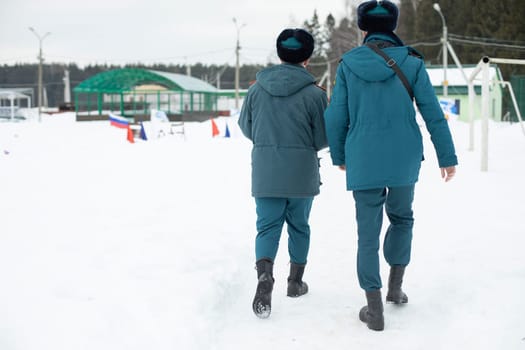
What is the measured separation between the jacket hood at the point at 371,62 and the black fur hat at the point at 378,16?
6.2 inches

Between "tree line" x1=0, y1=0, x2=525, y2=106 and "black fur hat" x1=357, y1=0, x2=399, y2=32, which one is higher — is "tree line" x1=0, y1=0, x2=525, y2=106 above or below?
above

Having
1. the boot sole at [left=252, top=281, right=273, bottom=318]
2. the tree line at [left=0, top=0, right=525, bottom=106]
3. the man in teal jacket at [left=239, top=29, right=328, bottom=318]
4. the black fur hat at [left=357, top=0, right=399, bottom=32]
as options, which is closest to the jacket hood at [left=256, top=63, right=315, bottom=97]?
the man in teal jacket at [left=239, top=29, right=328, bottom=318]

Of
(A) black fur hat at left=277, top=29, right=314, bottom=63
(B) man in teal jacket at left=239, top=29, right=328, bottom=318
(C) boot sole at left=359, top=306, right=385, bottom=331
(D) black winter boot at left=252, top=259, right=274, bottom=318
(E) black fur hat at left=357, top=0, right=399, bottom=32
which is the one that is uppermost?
(E) black fur hat at left=357, top=0, right=399, bottom=32

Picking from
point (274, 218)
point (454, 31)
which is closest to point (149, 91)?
point (454, 31)

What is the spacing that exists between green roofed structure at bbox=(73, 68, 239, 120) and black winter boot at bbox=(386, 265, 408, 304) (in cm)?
3843

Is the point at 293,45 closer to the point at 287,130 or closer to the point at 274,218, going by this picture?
the point at 287,130

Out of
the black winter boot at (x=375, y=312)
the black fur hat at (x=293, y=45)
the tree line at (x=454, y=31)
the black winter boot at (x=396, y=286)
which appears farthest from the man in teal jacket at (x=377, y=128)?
the tree line at (x=454, y=31)

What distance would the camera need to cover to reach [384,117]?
317 centimetres

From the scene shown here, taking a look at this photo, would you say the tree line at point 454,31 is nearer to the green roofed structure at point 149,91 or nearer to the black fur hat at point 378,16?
the green roofed structure at point 149,91

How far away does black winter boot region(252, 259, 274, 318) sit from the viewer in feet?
11.5

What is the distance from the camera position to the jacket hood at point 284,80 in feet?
11.8

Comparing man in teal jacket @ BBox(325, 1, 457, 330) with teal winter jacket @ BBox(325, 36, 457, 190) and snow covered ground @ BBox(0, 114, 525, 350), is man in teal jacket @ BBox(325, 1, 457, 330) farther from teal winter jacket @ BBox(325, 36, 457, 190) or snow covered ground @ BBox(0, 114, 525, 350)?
snow covered ground @ BBox(0, 114, 525, 350)

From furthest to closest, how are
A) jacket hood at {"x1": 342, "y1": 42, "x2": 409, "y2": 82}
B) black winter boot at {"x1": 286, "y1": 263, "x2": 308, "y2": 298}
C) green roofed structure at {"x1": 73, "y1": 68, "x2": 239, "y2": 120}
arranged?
green roofed structure at {"x1": 73, "y1": 68, "x2": 239, "y2": 120} < black winter boot at {"x1": 286, "y1": 263, "x2": 308, "y2": 298} < jacket hood at {"x1": 342, "y1": 42, "x2": 409, "y2": 82}

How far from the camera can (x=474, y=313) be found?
341 cm
